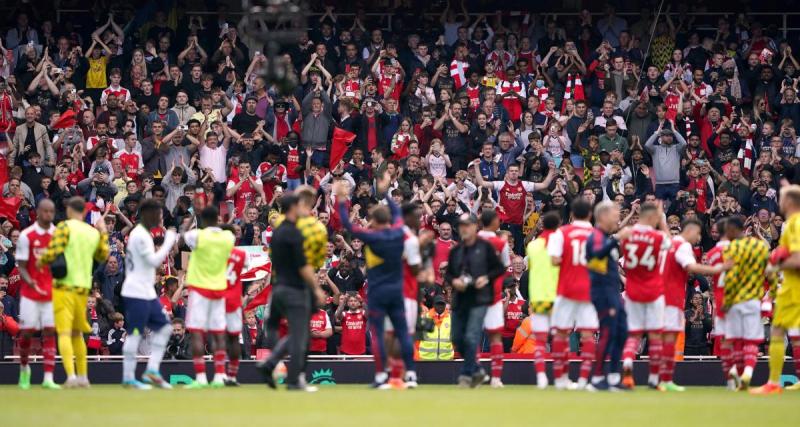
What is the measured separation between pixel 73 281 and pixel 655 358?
7177 mm

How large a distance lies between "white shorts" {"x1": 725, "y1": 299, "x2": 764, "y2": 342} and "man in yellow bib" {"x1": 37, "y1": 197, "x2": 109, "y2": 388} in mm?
7893

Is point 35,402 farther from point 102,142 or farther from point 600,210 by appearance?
point 102,142

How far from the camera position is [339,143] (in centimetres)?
3070

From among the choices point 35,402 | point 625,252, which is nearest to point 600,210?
point 625,252

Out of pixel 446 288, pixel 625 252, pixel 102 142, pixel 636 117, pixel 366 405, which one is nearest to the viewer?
pixel 366 405

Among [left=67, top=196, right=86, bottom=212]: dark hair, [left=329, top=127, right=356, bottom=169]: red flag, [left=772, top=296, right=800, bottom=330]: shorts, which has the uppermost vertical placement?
[left=329, top=127, right=356, bottom=169]: red flag

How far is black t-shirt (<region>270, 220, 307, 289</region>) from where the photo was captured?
697 inches

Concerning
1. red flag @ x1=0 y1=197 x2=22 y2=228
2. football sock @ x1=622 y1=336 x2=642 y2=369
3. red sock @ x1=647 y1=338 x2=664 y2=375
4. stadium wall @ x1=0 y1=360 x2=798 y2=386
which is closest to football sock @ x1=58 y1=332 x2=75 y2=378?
stadium wall @ x1=0 y1=360 x2=798 y2=386

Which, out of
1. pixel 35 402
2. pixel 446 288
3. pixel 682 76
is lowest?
pixel 35 402

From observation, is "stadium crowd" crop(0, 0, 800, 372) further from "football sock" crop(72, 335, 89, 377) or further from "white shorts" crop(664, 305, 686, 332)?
"football sock" crop(72, 335, 89, 377)

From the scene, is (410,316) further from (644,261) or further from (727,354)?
(727,354)

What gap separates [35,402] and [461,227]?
20.0 feet

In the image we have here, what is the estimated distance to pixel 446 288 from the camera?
1045 inches

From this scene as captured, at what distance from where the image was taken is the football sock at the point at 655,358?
19.8 m
